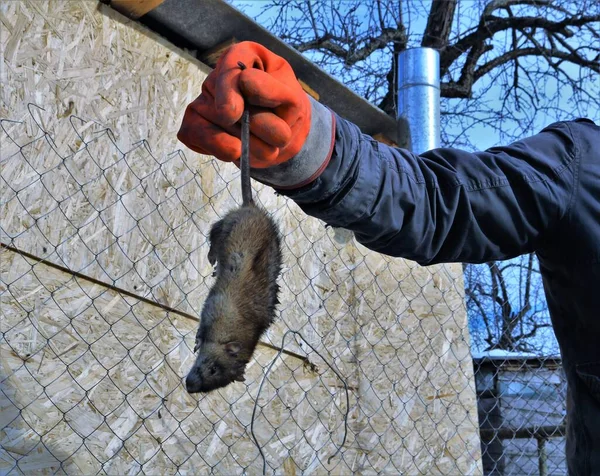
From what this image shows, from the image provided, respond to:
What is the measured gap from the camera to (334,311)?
424cm

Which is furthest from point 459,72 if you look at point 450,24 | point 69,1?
point 69,1

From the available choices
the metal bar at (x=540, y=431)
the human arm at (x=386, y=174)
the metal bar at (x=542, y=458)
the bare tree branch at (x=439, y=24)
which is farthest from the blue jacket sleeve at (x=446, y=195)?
the bare tree branch at (x=439, y=24)

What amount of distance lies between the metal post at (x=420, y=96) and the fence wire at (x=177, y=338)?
2.43 ft

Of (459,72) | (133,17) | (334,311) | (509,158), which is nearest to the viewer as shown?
(509,158)

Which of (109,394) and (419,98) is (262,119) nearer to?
(109,394)

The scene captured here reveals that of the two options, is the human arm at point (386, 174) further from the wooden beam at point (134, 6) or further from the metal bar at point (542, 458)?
the metal bar at point (542, 458)

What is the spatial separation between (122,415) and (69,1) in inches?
73.3

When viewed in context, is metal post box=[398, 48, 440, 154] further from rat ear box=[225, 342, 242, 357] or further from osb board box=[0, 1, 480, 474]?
rat ear box=[225, 342, 242, 357]

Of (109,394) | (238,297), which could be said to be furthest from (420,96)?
(238,297)

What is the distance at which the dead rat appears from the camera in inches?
52.1

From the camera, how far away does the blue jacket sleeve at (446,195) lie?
1582mm

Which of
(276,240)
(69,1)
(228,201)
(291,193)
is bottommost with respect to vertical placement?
(276,240)

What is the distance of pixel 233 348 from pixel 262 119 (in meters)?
0.44

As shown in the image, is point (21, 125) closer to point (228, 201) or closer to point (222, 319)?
point (228, 201)
